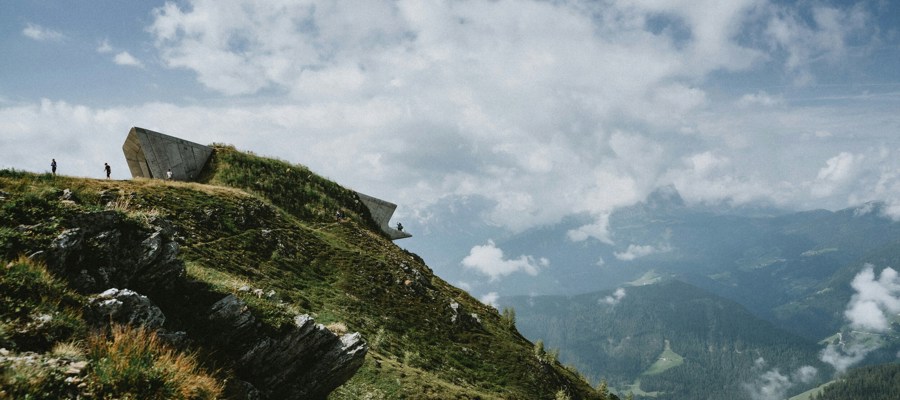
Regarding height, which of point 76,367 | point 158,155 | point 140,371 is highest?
point 158,155

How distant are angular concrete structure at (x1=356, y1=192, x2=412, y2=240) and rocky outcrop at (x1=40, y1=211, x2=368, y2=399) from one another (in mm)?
59901

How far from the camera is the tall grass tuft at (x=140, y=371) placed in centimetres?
996

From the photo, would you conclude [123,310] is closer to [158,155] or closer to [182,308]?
[182,308]

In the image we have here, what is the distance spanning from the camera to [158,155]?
56.7 m

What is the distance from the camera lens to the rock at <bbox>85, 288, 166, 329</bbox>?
1226cm

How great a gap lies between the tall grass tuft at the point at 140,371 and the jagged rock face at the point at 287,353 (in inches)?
107

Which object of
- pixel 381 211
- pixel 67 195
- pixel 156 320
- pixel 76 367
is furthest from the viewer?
pixel 381 211

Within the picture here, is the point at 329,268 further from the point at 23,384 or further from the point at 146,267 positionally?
the point at 23,384

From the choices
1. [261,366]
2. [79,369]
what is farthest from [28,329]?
[261,366]

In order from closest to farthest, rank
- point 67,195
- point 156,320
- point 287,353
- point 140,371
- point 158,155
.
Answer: point 140,371
point 156,320
point 287,353
point 67,195
point 158,155

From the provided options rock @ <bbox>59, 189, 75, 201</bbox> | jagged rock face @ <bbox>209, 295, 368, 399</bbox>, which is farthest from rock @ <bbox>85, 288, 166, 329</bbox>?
rock @ <bbox>59, 189, 75, 201</bbox>

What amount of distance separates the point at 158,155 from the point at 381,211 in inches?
1339

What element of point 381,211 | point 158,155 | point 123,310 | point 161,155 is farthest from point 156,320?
point 381,211

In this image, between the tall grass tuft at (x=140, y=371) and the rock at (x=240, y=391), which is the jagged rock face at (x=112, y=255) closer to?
the tall grass tuft at (x=140, y=371)
